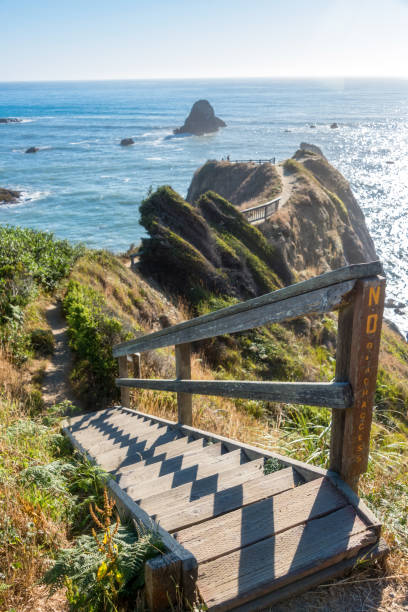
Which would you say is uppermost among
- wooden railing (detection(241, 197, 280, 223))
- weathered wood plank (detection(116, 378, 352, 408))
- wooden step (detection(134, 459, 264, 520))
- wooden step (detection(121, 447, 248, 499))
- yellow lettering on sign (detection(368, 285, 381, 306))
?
yellow lettering on sign (detection(368, 285, 381, 306))

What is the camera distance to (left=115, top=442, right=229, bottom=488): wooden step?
3.45m

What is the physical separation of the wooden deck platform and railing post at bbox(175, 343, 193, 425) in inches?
40.2

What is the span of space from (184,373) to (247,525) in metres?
2.09

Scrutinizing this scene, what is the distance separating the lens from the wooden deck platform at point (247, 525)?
80.9 inches

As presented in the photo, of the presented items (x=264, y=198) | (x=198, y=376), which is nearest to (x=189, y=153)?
(x=264, y=198)

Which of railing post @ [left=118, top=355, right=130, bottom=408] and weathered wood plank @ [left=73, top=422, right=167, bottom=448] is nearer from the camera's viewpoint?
weathered wood plank @ [left=73, top=422, right=167, bottom=448]

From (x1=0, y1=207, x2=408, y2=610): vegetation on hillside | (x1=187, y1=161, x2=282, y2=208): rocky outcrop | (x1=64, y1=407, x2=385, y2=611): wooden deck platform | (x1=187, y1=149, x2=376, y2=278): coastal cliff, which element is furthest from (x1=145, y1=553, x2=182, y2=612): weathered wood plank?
(x1=187, y1=161, x2=282, y2=208): rocky outcrop

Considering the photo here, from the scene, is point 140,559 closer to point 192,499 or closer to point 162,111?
point 192,499

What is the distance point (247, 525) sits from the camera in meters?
2.40

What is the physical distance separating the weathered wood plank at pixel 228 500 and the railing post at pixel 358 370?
328mm

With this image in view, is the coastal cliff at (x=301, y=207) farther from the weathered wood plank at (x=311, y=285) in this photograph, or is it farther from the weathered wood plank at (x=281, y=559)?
the weathered wood plank at (x=281, y=559)

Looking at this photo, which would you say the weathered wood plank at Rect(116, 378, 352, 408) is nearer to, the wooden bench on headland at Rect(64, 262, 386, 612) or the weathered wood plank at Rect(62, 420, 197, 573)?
the wooden bench on headland at Rect(64, 262, 386, 612)

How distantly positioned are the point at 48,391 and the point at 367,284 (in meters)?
6.74

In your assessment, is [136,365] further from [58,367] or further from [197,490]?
[197,490]
